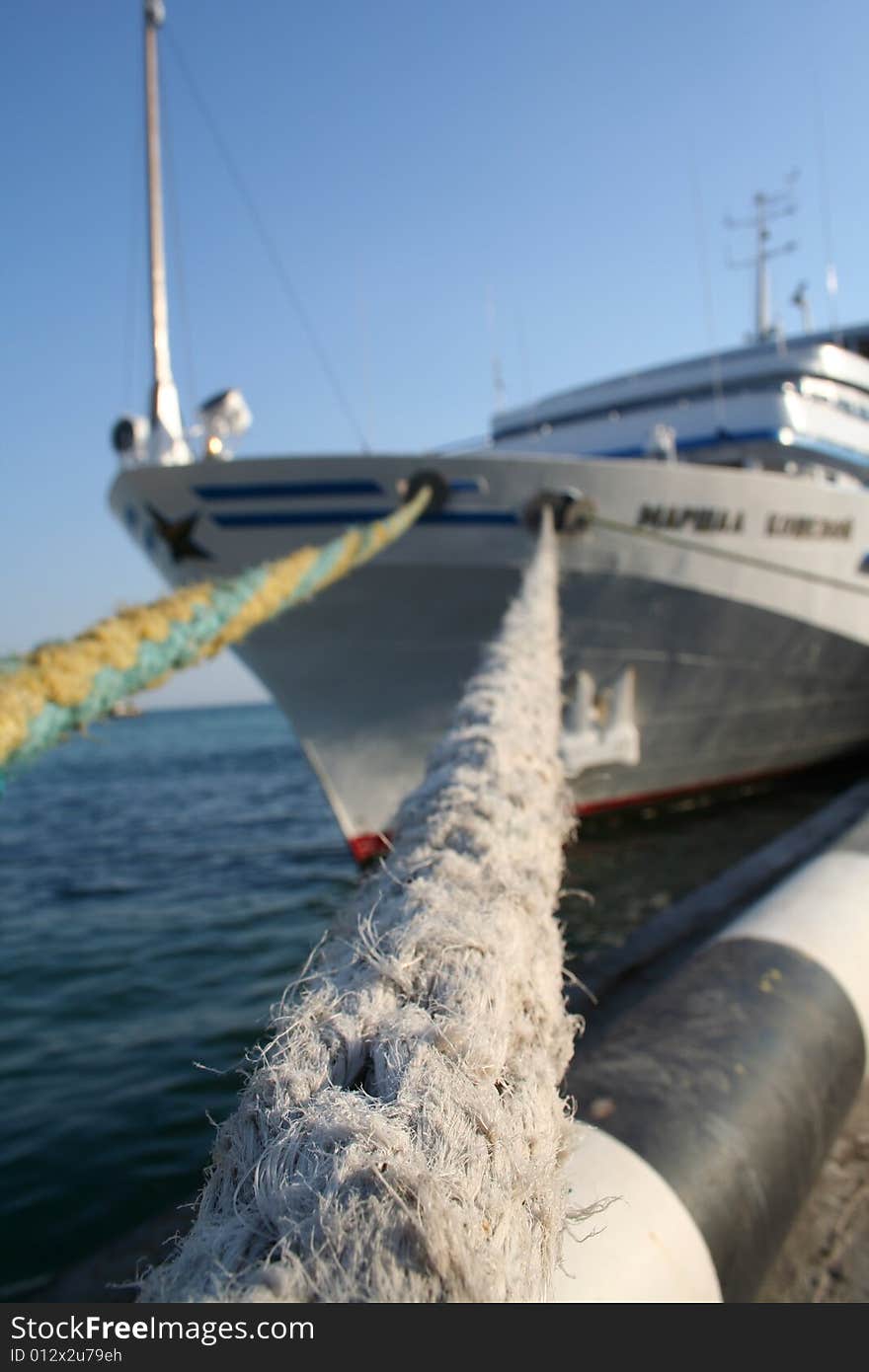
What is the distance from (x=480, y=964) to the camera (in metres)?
0.98

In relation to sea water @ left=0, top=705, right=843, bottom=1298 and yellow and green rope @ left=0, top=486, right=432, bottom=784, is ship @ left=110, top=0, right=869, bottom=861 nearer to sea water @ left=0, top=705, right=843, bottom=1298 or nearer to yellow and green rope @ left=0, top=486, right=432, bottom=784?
sea water @ left=0, top=705, right=843, bottom=1298

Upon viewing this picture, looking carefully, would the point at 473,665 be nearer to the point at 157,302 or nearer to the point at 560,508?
the point at 560,508

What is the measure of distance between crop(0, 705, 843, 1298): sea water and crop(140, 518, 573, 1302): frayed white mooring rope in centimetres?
13

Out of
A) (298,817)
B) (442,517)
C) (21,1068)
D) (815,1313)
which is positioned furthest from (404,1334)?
(298,817)

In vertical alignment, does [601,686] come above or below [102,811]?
above

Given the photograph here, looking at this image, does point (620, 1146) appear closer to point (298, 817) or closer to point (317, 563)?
point (317, 563)

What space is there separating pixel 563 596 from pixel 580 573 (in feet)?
0.74

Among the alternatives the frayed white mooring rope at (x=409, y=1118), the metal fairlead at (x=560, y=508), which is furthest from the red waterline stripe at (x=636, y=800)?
the frayed white mooring rope at (x=409, y=1118)

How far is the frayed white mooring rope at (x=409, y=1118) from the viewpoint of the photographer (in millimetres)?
610

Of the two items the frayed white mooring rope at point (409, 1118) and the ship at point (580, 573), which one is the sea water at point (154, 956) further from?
the ship at point (580, 573)

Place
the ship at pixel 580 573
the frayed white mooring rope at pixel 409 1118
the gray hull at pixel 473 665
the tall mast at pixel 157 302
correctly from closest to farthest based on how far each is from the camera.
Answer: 1. the frayed white mooring rope at pixel 409 1118
2. the tall mast at pixel 157 302
3. the ship at pixel 580 573
4. the gray hull at pixel 473 665

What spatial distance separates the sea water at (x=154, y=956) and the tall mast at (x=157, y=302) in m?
2.18

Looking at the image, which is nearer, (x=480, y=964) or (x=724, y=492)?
(x=480, y=964)

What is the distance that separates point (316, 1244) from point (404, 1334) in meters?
0.13
